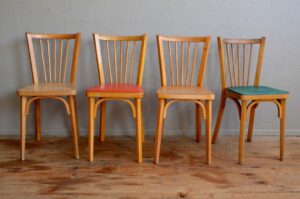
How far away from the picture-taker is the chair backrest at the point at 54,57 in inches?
87.4

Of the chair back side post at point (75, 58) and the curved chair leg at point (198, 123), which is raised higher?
the chair back side post at point (75, 58)

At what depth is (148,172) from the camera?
5.75 ft

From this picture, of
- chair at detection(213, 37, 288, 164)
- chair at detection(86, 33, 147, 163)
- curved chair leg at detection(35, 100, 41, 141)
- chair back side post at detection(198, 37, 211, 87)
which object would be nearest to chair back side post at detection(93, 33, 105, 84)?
chair at detection(86, 33, 147, 163)

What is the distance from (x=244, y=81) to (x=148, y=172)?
46.0 inches

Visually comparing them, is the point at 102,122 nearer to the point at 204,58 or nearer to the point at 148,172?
the point at 148,172

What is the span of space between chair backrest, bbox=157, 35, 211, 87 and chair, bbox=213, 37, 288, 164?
0.61ft

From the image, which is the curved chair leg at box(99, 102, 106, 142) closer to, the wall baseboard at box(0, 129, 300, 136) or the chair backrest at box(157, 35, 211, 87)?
the wall baseboard at box(0, 129, 300, 136)

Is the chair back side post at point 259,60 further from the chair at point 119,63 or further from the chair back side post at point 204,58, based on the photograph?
the chair at point 119,63

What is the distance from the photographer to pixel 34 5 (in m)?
A: 2.31

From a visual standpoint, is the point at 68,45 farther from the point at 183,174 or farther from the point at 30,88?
the point at 183,174

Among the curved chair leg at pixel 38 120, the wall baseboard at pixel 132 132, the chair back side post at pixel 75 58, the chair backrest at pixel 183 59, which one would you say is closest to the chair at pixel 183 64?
the chair backrest at pixel 183 59

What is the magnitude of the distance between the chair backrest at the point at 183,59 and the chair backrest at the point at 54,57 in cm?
70

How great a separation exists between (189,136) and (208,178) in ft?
2.64

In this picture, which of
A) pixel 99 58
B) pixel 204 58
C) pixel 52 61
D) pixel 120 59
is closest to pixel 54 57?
pixel 52 61
